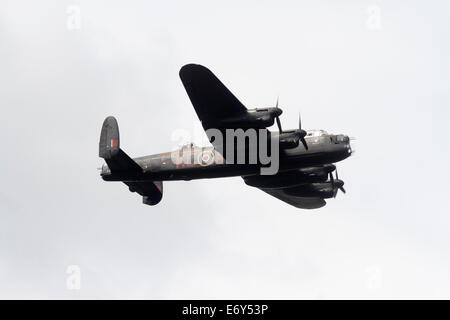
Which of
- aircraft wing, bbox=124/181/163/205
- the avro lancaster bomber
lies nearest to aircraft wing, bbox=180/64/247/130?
the avro lancaster bomber

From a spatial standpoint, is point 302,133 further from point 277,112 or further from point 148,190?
point 148,190

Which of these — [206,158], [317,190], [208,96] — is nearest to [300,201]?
[317,190]

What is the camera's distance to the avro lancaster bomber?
81.8ft

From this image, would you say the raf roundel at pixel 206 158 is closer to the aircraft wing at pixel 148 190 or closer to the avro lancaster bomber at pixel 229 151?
the avro lancaster bomber at pixel 229 151

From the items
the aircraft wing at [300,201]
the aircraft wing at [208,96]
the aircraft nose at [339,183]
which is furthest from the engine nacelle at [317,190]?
the aircraft wing at [208,96]

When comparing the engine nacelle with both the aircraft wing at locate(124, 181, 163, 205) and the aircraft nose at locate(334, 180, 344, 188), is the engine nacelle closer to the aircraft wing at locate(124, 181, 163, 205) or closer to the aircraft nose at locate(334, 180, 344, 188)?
the aircraft nose at locate(334, 180, 344, 188)

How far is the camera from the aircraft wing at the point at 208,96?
2445 cm

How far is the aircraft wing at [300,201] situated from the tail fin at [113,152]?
8569 millimetres

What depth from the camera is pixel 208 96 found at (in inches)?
987

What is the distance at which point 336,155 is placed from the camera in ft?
84.6

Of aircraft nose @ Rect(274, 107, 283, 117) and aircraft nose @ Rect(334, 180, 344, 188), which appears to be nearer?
aircraft nose @ Rect(274, 107, 283, 117)

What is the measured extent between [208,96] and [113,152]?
4.74 m

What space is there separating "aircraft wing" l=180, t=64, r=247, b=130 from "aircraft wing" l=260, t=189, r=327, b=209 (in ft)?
28.2

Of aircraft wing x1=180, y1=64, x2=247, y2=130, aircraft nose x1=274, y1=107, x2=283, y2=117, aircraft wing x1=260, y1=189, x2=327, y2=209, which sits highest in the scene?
aircraft wing x1=180, y1=64, x2=247, y2=130
